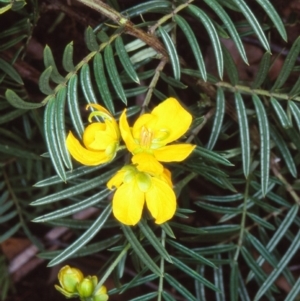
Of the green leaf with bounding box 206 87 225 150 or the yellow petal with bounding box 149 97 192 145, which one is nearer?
the yellow petal with bounding box 149 97 192 145

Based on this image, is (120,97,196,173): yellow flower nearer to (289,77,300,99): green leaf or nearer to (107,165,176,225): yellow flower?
(107,165,176,225): yellow flower

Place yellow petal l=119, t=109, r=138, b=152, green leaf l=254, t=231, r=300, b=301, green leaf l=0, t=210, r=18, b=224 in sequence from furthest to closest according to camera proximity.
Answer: green leaf l=0, t=210, r=18, b=224 → green leaf l=254, t=231, r=300, b=301 → yellow petal l=119, t=109, r=138, b=152

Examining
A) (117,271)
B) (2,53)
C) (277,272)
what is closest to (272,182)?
(277,272)

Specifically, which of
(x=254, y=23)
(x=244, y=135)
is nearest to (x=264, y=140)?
(x=244, y=135)

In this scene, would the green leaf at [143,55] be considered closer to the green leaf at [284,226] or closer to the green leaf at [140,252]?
the green leaf at [140,252]

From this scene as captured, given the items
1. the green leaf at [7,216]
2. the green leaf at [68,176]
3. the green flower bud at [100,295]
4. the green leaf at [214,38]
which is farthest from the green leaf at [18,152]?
the green leaf at [214,38]

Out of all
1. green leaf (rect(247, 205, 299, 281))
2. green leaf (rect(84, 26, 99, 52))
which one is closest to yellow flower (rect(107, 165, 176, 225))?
green leaf (rect(84, 26, 99, 52))

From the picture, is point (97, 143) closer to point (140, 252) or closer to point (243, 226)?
point (140, 252)
